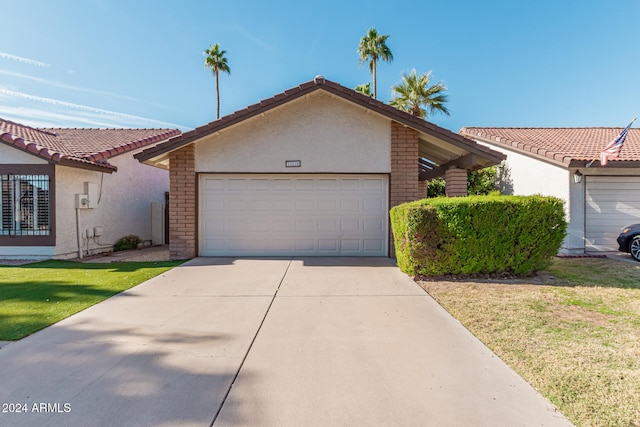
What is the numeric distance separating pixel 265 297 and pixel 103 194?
8731 mm

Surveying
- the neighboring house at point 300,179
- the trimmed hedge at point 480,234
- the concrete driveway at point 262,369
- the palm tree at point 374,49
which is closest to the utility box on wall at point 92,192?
the neighboring house at point 300,179

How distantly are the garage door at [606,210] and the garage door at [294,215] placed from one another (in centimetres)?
695

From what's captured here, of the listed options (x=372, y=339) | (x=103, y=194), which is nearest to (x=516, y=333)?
(x=372, y=339)

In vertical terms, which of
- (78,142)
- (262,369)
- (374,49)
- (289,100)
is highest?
(374,49)

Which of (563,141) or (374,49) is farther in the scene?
(374,49)

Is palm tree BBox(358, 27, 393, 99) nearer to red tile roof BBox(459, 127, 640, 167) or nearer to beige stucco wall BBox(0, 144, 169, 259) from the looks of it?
red tile roof BBox(459, 127, 640, 167)

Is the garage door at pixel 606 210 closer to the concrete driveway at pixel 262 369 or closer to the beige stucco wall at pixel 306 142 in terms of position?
the beige stucco wall at pixel 306 142

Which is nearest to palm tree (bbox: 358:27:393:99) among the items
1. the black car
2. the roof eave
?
the roof eave

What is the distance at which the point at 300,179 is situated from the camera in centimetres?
891

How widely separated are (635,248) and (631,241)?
0.21 meters

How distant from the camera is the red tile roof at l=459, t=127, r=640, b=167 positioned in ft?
31.8

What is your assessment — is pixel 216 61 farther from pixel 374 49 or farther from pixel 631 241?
pixel 631 241

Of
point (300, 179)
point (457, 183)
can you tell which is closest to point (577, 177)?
point (457, 183)

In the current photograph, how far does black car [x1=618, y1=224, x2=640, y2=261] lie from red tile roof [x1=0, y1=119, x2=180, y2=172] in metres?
16.4
